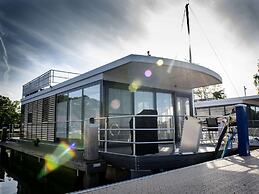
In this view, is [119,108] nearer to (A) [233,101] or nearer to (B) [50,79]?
(B) [50,79]

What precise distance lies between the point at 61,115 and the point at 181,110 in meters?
5.63

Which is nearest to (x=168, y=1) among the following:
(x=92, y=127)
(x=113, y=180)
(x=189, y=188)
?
(x=92, y=127)

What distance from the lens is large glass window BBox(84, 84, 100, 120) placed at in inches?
307

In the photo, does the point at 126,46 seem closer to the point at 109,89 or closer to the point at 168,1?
the point at 168,1

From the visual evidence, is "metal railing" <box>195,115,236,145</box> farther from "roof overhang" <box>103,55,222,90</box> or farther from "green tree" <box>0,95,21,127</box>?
"green tree" <box>0,95,21,127</box>

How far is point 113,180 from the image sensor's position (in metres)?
5.68

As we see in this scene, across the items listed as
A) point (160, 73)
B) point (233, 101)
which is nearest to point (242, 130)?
point (160, 73)

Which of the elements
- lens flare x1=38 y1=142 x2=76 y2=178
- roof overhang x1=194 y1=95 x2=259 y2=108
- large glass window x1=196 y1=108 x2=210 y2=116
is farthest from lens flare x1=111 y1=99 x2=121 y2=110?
large glass window x1=196 y1=108 x2=210 y2=116

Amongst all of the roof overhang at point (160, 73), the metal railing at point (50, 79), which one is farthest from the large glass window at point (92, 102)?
the metal railing at point (50, 79)

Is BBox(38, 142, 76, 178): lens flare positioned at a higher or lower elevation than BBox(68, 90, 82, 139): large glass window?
lower

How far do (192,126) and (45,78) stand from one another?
936cm

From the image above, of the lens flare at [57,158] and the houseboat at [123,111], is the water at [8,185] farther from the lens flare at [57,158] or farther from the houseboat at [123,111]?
the houseboat at [123,111]

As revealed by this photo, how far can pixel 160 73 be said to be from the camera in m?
7.74

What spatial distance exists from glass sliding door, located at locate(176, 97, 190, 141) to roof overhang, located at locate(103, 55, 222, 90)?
1.10m
